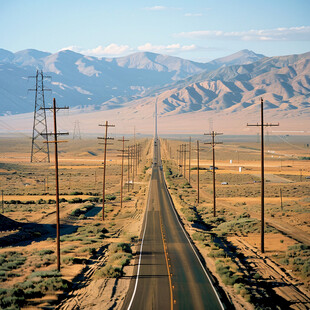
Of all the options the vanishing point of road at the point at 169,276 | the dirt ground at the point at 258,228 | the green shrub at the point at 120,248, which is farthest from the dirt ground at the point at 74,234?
the dirt ground at the point at 258,228

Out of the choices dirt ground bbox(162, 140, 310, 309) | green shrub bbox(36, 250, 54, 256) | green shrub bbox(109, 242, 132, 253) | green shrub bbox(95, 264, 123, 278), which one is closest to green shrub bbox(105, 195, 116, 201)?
dirt ground bbox(162, 140, 310, 309)

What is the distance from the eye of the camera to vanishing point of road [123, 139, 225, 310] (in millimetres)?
22203

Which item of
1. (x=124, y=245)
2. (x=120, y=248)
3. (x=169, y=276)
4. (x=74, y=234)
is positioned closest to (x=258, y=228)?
(x=124, y=245)

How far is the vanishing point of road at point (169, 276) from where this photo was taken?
22.2m

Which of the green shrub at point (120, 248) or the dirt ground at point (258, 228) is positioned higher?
the green shrub at point (120, 248)

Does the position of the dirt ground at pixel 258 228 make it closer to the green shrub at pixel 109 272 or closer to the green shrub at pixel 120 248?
the green shrub at pixel 120 248

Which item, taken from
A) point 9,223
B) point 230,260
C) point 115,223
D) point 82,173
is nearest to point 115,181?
point 82,173

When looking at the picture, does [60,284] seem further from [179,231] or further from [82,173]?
[82,173]

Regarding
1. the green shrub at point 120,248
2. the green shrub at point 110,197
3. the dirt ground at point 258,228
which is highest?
the green shrub at point 120,248

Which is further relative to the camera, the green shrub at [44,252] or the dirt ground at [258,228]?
the green shrub at [44,252]

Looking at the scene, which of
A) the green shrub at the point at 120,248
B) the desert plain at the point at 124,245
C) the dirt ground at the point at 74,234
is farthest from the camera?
the green shrub at the point at 120,248

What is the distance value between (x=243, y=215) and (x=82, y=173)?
67.7 metres

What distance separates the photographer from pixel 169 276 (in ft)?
88.7

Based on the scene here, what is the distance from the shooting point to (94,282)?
25344 millimetres
